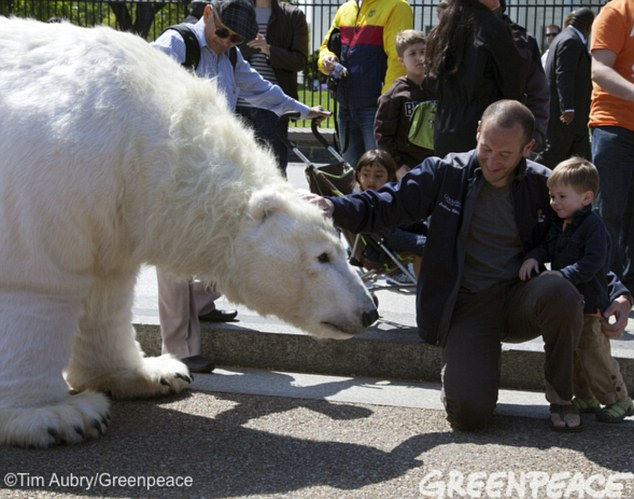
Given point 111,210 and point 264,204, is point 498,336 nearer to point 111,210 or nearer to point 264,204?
point 264,204

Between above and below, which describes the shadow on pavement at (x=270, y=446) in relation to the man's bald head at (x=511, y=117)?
below

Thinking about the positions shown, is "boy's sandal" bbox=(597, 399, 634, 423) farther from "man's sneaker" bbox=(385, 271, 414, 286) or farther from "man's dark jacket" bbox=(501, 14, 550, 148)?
"man's sneaker" bbox=(385, 271, 414, 286)

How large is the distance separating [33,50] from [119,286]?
1.20m

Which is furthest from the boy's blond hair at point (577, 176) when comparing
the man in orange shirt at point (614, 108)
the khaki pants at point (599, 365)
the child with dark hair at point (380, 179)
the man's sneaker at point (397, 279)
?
the man's sneaker at point (397, 279)

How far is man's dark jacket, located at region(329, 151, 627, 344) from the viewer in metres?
4.80

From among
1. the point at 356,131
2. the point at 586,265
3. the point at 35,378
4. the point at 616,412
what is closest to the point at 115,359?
the point at 35,378

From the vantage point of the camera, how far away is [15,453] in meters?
4.15

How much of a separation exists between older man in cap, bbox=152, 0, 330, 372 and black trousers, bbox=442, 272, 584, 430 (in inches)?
58.4

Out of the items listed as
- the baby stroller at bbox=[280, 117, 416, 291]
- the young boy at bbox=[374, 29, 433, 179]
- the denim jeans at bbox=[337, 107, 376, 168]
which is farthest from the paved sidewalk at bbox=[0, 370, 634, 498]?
the denim jeans at bbox=[337, 107, 376, 168]

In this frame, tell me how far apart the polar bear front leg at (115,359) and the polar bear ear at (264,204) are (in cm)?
89

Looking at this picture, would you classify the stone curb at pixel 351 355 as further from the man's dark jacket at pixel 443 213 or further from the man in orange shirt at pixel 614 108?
the man in orange shirt at pixel 614 108

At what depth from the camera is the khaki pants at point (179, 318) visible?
5.47 m

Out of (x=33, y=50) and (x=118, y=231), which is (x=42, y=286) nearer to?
(x=118, y=231)

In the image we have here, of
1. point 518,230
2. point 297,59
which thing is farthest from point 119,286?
point 297,59
